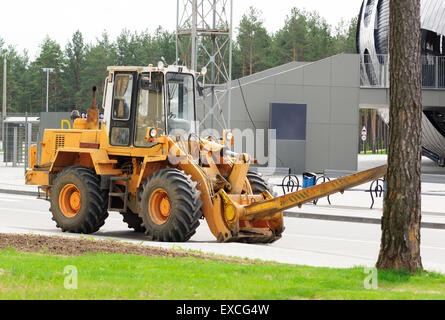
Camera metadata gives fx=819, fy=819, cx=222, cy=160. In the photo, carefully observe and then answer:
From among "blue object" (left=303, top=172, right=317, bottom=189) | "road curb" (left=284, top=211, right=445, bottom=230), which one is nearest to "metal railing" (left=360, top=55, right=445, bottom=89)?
"blue object" (left=303, top=172, right=317, bottom=189)

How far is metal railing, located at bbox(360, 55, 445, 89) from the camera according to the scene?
43.1m

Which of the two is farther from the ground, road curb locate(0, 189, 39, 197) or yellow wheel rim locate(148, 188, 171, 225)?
yellow wheel rim locate(148, 188, 171, 225)

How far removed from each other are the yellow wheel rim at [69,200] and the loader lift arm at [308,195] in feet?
13.0

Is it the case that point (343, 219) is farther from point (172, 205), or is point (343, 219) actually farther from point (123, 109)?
point (172, 205)

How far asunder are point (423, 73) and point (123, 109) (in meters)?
31.0

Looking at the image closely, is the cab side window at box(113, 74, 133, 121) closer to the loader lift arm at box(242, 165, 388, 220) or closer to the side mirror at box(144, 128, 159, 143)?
the side mirror at box(144, 128, 159, 143)

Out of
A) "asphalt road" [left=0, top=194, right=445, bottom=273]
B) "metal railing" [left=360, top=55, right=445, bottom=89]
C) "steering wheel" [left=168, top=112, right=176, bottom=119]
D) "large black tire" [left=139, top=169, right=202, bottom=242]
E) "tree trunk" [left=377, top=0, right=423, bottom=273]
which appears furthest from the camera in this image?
"metal railing" [left=360, top=55, right=445, bottom=89]

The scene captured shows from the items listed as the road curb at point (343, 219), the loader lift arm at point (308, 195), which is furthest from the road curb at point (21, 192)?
the loader lift arm at point (308, 195)

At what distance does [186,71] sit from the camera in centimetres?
1573

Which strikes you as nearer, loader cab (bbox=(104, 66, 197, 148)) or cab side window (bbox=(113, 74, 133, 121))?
loader cab (bbox=(104, 66, 197, 148))

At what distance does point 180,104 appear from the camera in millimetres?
15602

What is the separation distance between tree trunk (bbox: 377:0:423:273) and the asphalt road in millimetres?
1454

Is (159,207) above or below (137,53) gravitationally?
below

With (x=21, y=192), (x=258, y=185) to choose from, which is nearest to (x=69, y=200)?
(x=258, y=185)
